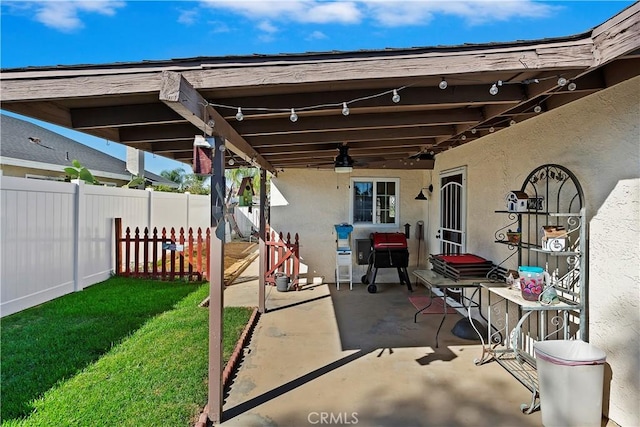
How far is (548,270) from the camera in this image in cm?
382

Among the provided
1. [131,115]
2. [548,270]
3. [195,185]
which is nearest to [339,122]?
[131,115]

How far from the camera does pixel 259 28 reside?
5.25 meters

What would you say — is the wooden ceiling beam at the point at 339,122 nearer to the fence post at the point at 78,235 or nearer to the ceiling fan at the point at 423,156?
the ceiling fan at the point at 423,156

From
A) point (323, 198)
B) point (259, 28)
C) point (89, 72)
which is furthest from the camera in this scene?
point (323, 198)

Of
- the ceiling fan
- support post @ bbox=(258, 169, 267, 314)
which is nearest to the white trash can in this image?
support post @ bbox=(258, 169, 267, 314)

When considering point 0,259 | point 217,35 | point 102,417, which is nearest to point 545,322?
point 102,417

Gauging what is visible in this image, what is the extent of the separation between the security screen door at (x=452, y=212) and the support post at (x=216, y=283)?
4.37 meters

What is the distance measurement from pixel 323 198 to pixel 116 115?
531 centimetres

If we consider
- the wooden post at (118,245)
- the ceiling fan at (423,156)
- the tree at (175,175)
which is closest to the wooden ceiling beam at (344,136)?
the ceiling fan at (423,156)

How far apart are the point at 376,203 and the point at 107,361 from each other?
598 centimetres

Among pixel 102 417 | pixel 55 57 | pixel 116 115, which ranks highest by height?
pixel 55 57

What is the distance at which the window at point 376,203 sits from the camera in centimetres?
800

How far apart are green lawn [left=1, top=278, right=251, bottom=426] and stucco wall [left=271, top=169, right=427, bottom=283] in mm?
2641

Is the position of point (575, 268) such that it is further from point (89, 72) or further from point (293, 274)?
point (293, 274)
